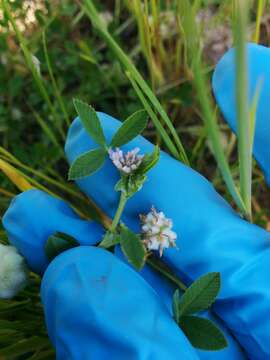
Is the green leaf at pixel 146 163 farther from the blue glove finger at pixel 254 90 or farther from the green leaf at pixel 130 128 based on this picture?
the blue glove finger at pixel 254 90

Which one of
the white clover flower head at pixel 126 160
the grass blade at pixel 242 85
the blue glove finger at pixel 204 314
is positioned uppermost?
the grass blade at pixel 242 85

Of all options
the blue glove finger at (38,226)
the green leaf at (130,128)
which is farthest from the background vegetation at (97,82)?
the green leaf at (130,128)

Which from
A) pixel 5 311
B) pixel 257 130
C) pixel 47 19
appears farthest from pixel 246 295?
pixel 47 19

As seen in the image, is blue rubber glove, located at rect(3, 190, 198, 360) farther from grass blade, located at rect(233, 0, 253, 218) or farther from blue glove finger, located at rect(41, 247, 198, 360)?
grass blade, located at rect(233, 0, 253, 218)

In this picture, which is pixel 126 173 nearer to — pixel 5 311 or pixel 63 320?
pixel 63 320

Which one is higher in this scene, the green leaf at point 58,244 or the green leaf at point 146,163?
the green leaf at point 146,163

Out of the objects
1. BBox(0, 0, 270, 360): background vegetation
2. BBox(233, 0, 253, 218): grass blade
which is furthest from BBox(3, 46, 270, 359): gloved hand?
BBox(0, 0, 270, 360): background vegetation

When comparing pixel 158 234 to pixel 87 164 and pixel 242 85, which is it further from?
pixel 242 85

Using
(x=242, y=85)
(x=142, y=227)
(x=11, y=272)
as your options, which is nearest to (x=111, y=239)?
(x=142, y=227)
